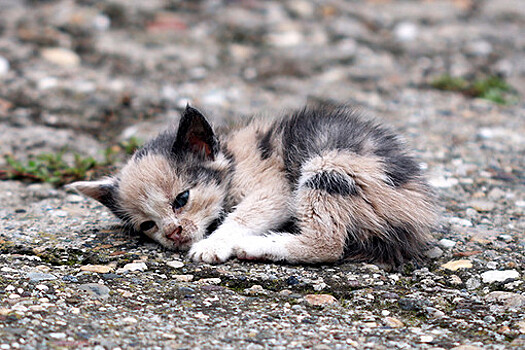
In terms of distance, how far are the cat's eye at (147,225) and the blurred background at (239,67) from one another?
1.18 meters

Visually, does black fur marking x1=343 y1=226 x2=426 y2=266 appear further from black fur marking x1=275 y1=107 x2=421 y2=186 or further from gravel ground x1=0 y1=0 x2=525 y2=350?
black fur marking x1=275 y1=107 x2=421 y2=186

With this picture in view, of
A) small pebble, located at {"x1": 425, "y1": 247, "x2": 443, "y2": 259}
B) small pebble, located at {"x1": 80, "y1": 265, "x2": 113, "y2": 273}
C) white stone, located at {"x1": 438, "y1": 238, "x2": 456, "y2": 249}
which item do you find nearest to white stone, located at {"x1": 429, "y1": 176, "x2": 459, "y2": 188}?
white stone, located at {"x1": 438, "y1": 238, "x2": 456, "y2": 249}

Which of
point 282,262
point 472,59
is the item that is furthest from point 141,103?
point 472,59

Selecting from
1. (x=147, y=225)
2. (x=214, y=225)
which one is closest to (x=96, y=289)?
(x=147, y=225)

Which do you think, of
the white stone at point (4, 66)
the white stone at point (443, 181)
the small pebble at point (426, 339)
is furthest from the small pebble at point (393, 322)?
the white stone at point (4, 66)

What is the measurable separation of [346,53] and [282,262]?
177 inches

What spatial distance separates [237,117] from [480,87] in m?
3.05

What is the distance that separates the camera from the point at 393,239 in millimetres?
3371

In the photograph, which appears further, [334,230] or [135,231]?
[135,231]

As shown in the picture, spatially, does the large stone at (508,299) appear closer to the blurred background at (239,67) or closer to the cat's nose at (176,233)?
the cat's nose at (176,233)

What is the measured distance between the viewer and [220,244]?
331 cm

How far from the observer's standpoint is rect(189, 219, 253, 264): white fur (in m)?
3.25

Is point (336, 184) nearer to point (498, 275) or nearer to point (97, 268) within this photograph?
point (498, 275)

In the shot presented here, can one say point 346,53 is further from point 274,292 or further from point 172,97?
point 274,292
